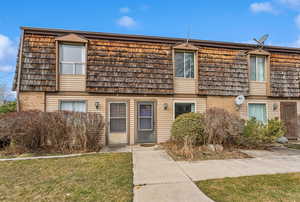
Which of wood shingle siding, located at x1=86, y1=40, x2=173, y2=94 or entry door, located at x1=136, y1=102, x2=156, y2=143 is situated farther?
entry door, located at x1=136, y1=102, x2=156, y2=143

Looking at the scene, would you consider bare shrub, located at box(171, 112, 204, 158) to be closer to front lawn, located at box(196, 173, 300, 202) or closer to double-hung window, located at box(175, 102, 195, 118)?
double-hung window, located at box(175, 102, 195, 118)

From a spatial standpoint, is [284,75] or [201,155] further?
[284,75]

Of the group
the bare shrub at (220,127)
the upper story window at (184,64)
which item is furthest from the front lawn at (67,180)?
the upper story window at (184,64)

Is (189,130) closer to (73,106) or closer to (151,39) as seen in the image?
(151,39)

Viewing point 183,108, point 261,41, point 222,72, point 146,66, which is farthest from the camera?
point 261,41

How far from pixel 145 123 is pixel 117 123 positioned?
1419mm

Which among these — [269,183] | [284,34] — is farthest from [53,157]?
[284,34]

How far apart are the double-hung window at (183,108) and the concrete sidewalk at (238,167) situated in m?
3.51

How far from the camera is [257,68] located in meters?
8.73

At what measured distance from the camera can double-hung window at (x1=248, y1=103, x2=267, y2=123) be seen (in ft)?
28.3

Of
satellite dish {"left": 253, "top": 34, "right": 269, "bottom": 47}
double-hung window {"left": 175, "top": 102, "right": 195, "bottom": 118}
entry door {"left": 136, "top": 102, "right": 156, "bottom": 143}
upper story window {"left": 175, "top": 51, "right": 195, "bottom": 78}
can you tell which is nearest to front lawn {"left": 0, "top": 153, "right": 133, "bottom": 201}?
entry door {"left": 136, "top": 102, "right": 156, "bottom": 143}

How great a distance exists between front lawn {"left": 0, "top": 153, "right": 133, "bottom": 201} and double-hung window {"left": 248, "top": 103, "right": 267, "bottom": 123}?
25.2 feet

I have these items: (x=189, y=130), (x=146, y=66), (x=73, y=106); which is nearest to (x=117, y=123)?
(x=73, y=106)

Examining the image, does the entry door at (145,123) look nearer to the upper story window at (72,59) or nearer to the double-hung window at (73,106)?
the double-hung window at (73,106)
